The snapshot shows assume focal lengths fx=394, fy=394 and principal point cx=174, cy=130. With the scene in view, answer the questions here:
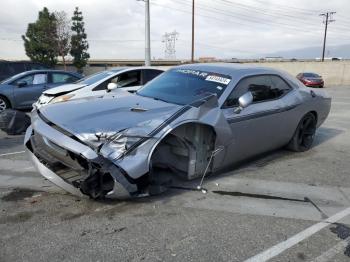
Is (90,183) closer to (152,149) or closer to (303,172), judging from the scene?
(152,149)

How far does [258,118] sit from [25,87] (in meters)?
8.81

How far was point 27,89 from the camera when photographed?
12117 mm

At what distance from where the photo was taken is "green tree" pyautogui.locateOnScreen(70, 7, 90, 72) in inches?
1961

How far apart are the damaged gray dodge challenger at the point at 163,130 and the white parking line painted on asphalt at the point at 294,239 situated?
4.79ft

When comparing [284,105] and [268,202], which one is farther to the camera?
[284,105]

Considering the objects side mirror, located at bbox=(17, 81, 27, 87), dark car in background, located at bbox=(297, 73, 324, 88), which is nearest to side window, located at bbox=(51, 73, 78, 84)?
side mirror, located at bbox=(17, 81, 27, 87)

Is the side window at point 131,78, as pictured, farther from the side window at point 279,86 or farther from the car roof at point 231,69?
the side window at point 279,86

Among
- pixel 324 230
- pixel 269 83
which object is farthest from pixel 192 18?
pixel 324 230

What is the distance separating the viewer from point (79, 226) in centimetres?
383

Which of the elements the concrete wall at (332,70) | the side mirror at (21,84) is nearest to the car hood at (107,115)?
the side mirror at (21,84)

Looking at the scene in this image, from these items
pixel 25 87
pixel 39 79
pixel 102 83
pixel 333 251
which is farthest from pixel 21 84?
pixel 333 251

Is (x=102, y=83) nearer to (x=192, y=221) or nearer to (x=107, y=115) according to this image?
(x=107, y=115)

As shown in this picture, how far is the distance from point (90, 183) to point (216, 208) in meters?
1.42

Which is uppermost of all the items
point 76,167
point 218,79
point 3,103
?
point 218,79
